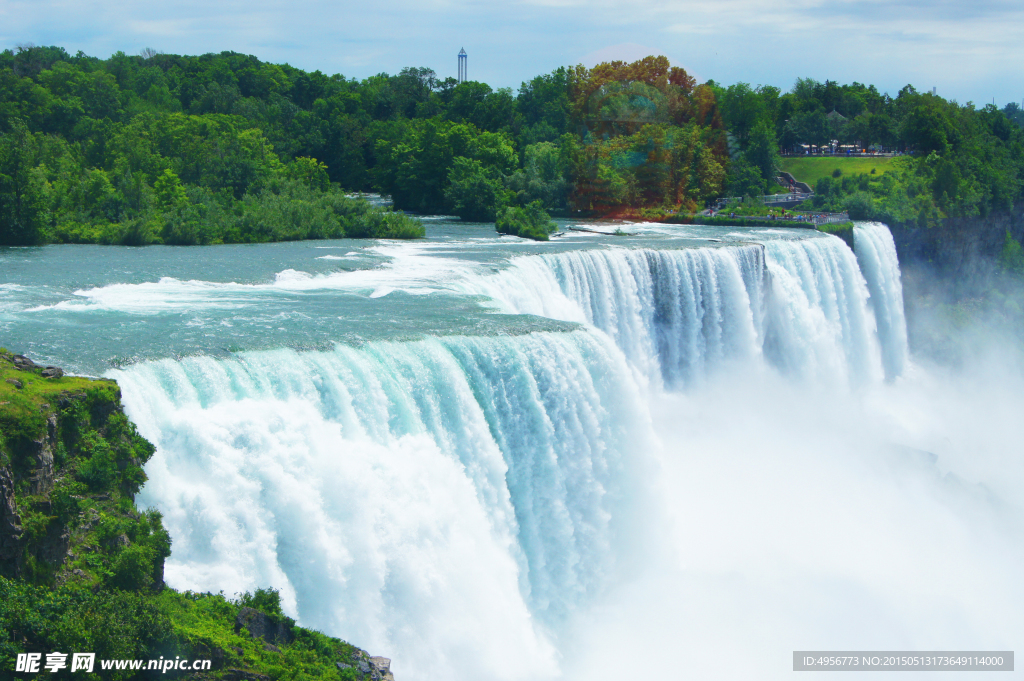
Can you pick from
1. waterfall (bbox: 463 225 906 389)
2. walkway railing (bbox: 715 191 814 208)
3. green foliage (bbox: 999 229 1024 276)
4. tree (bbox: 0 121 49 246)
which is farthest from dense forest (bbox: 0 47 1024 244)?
waterfall (bbox: 463 225 906 389)

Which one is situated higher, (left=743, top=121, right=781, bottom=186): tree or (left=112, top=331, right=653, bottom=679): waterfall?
(left=743, top=121, right=781, bottom=186): tree

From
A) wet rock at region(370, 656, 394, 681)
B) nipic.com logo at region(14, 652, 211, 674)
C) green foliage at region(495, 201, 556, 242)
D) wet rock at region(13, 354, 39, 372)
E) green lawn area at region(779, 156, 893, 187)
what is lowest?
wet rock at region(370, 656, 394, 681)

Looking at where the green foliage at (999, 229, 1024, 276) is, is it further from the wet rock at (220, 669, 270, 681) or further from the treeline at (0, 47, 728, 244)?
the wet rock at (220, 669, 270, 681)

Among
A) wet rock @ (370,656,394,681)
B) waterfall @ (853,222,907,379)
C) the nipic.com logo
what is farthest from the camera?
waterfall @ (853,222,907,379)

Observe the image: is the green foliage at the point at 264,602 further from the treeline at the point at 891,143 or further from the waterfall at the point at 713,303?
the treeline at the point at 891,143

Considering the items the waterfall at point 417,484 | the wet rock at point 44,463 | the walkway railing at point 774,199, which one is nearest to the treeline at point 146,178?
the waterfall at point 417,484

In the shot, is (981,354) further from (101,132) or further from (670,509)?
(101,132)

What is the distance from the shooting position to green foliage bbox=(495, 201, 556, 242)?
3559cm

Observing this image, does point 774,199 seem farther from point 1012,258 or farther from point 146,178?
point 146,178

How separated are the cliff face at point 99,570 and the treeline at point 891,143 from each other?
3881 cm

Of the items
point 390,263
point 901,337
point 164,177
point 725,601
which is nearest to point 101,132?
point 164,177

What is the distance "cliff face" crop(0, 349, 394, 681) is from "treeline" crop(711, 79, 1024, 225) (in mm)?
38806

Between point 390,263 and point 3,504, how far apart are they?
18.4 m

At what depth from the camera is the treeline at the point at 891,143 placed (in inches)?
1857
